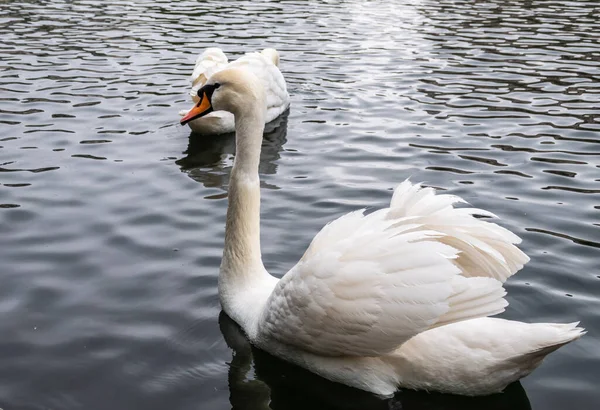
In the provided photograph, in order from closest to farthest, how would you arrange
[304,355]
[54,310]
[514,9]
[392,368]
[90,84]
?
[392,368]
[304,355]
[54,310]
[90,84]
[514,9]

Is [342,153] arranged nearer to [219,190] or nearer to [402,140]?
[402,140]

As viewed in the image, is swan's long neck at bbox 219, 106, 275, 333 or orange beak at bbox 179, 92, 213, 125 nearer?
swan's long neck at bbox 219, 106, 275, 333

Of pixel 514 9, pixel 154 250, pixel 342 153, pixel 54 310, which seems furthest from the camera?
pixel 514 9

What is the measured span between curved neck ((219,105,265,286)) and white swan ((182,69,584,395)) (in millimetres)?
530

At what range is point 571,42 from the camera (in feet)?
51.6

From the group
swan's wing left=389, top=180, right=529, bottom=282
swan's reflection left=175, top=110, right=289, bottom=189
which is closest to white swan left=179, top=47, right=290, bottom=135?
swan's reflection left=175, top=110, right=289, bottom=189

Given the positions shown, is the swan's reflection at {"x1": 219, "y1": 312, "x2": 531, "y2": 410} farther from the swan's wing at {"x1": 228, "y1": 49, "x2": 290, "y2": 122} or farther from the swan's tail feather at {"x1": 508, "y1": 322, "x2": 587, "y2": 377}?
the swan's wing at {"x1": 228, "y1": 49, "x2": 290, "y2": 122}

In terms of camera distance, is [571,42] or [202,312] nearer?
[202,312]

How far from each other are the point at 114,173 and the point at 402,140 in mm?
3652

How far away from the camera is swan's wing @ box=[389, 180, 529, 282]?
4.53 m

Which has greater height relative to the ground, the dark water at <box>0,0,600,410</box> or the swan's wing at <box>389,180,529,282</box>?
the swan's wing at <box>389,180,529,282</box>

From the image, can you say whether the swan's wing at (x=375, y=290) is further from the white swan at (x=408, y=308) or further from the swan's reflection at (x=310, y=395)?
the swan's reflection at (x=310, y=395)

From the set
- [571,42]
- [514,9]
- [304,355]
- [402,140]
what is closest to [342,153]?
[402,140]

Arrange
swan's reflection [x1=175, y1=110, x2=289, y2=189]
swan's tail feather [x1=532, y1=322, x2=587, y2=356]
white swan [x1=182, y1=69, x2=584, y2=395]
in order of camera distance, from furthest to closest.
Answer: swan's reflection [x1=175, y1=110, x2=289, y2=189] → white swan [x1=182, y1=69, x2=584, y2=395] → swan's tail feather [x1=532, y1=322, x2=587, y2=356]
